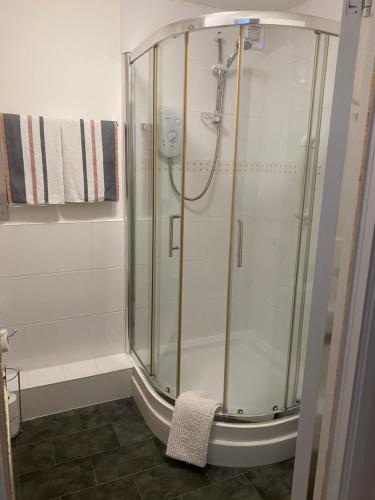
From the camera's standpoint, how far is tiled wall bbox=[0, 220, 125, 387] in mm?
2172

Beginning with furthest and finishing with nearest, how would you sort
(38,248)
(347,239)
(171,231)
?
(38,248), (171,231), (347,239)

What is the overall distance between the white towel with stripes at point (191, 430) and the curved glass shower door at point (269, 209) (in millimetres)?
144

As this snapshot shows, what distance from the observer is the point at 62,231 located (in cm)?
224

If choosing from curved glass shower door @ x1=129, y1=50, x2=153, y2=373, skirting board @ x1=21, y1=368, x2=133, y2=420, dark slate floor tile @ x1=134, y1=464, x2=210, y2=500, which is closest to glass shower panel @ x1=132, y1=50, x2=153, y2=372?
curved glass shower door @ x1=129, y1=50, x2=153, y2=373

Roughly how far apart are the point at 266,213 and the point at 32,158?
1.35 meters

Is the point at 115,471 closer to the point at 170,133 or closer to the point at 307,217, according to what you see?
the point at 307,217

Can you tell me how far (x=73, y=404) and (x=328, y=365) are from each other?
6.10ft

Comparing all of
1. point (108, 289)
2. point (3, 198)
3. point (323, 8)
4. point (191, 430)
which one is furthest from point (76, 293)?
point (323, 8)

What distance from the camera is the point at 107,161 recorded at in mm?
2207

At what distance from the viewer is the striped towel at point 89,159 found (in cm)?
210

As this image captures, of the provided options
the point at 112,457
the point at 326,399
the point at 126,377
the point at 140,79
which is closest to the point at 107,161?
the point at 140,79

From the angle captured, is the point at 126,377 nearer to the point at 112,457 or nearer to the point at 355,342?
the point at 112,457

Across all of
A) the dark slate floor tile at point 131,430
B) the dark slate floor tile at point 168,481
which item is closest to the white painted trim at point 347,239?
the dark slate floor tile at point 168,481

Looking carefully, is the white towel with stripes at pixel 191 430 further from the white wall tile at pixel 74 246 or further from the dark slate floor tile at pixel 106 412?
the white wall tile at pixel 74 246
